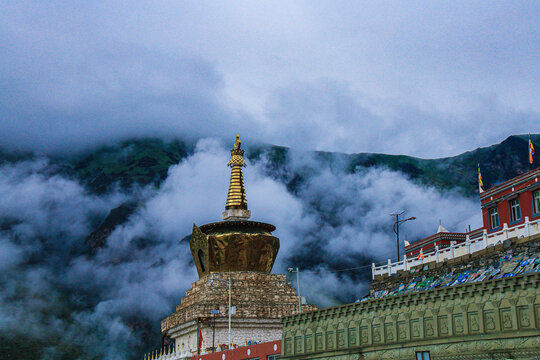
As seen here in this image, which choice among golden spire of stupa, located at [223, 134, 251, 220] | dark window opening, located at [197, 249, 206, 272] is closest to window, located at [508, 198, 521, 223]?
golden spire of stupa, located at [223, 134, 251, 220]

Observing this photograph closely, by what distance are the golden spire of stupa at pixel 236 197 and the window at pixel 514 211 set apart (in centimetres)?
2503

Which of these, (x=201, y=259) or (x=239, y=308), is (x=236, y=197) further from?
(x=239, y=308)

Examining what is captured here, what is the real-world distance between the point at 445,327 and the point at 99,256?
88936 millimetres

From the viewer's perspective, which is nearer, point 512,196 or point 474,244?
point 474,244

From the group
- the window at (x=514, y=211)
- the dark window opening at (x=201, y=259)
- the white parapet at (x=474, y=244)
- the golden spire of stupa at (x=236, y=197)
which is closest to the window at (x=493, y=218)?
the window at (x=514, y=211)

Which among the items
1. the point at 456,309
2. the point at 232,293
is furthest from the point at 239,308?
the point at 456,309

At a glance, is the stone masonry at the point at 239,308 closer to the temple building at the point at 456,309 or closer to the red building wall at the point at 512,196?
the temple building at the point at 456,309

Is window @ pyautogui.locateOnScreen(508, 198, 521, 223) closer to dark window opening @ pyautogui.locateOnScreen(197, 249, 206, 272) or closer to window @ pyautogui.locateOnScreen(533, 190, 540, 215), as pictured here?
window @ pyautogui.locateOnScreen(533, 190, 540, 215)

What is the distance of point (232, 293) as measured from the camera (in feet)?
181

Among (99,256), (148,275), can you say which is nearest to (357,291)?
(148,275)

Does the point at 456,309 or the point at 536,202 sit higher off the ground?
the point at 536,202

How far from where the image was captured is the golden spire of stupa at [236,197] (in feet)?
205

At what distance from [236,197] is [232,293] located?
35.9 ft

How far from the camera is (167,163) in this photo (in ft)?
406
